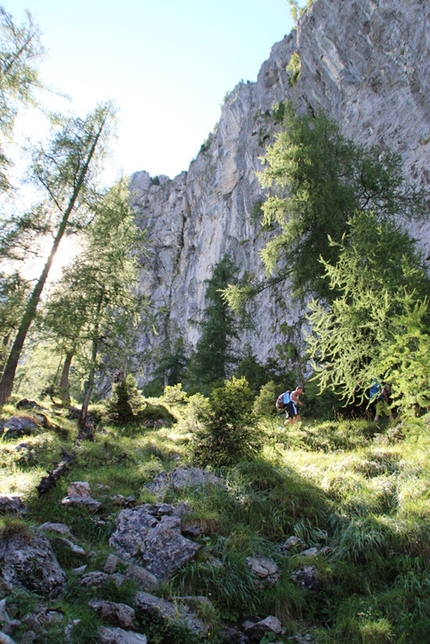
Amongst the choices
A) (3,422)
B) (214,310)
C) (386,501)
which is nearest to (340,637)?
(386,501)

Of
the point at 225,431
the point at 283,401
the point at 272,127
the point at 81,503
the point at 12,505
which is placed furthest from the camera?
the point at 272,127

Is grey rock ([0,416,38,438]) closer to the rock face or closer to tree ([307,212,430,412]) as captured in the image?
tree ([307,212,430,412])

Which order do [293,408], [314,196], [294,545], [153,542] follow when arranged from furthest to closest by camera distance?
[293,408], [314,196], [294,545], [153,542]

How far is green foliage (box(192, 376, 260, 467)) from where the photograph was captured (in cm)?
791

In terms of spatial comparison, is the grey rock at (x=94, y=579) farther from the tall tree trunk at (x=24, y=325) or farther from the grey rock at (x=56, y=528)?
the tall tree trunk at (x=24, y=325)

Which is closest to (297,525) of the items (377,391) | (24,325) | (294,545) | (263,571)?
(294,545)

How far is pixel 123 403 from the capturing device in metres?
14.3

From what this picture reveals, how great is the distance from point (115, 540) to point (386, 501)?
3999mm

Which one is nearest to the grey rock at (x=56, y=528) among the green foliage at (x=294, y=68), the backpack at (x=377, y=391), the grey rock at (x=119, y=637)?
the grey rock at (x=119, y=637)

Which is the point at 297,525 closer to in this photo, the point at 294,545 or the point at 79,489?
the point at 294,545

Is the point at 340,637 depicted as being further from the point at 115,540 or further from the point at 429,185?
the point at 429,185

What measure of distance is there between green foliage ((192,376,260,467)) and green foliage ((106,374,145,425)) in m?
6.56

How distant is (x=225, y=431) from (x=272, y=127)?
140 feet

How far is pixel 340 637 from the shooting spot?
3789 millimetres
